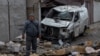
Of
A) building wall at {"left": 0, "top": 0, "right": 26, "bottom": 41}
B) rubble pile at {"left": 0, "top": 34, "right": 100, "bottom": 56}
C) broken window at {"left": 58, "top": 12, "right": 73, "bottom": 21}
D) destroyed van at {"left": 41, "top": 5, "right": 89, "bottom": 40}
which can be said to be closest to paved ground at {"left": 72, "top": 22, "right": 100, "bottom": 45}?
destroyed van at {"left": 41, "top": 5, "right": 89, "bottom": 40}

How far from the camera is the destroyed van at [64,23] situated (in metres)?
20.3

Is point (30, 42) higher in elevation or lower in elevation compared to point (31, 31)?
lower

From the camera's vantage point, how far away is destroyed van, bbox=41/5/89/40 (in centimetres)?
2031

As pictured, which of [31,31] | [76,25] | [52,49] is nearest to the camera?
[31,31]

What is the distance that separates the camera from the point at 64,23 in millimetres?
20547

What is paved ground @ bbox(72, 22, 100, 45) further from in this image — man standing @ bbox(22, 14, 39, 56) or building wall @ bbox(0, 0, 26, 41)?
man standing @ bbox(22, 14, 39, 56)

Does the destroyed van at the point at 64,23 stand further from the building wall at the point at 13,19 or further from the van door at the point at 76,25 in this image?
the building wall at the point at 13,19

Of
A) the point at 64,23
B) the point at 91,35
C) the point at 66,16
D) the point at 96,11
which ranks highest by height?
the point at 96,11

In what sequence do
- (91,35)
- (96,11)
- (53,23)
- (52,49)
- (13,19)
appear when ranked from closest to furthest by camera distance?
(52,49), (13,19), (53,23), (91,35), (96,11)

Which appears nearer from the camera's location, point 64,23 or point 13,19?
A: point 13,19

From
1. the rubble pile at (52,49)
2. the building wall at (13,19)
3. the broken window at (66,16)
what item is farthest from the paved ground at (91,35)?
the building wall at (13,19)

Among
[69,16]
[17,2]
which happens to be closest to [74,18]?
[69,16]

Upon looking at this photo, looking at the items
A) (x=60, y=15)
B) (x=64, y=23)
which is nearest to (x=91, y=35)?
(x=60, y=15)

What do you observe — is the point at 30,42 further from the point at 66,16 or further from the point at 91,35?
the point at 91,35
